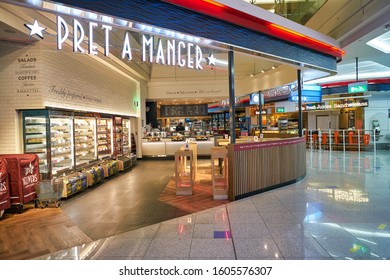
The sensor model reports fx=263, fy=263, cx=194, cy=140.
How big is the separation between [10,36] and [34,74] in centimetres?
81

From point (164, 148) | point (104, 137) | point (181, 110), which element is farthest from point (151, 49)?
point (181, 110)

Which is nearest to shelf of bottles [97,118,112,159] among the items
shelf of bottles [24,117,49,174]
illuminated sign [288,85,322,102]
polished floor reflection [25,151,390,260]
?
shelf of bottles [24,117,49,174]

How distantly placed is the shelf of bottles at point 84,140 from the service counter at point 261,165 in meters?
4.64

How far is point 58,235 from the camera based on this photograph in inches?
152

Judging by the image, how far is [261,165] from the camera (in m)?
5.79

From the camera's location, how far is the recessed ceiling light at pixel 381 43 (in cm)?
733

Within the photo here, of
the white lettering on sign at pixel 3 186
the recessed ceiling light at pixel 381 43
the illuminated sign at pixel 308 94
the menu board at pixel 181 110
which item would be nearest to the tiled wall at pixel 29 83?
the white lettering on sign at pixel 3 186

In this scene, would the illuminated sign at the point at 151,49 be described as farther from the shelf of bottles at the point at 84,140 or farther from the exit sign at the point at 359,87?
the exit sign at the point at 359,87

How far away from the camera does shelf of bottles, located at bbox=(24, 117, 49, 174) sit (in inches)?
230

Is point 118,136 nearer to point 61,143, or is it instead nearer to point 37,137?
point 61,143

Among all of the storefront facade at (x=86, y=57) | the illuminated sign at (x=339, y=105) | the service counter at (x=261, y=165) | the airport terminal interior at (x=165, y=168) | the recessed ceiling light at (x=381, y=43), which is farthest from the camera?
the illuminated sign at (x=339, y=105)

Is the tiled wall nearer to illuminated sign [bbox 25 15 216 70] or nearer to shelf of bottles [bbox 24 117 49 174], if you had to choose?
shelf of bottles [bbox 24 117 49 174]

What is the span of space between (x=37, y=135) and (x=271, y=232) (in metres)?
5.31
